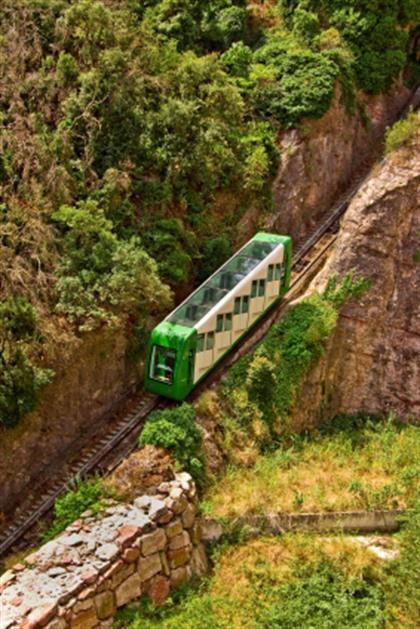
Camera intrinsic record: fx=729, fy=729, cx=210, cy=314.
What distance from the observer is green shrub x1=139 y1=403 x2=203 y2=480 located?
746 inches

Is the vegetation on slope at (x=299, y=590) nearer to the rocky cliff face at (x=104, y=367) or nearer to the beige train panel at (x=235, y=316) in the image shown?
the rocky cliff face at (x=104, y=367)

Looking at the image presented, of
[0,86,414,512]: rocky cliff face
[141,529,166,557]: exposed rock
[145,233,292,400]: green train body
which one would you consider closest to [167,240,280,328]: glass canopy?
[145,233,292,400]: green train body

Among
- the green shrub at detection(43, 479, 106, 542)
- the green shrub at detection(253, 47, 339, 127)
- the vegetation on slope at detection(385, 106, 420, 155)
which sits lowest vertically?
the green shrub at detection(43, 479, 106, 542)

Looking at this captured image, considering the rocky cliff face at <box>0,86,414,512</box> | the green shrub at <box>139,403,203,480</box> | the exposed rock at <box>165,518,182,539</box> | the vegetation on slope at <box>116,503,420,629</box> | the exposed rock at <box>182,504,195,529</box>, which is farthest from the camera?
the rocky cliff face at <box>0,86,414,512</box>

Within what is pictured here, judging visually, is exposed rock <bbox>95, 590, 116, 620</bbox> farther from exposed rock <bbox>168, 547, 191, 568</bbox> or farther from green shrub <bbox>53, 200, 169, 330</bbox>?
green shrub <bbox>53, 200, 169, 330</bbox>

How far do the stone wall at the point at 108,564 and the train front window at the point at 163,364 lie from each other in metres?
3.22

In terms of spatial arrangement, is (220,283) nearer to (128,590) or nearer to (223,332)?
(223,332)

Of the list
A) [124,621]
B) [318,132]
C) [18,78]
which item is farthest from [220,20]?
[124,621]

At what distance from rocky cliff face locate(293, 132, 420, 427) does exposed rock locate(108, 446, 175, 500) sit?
8.06 metres

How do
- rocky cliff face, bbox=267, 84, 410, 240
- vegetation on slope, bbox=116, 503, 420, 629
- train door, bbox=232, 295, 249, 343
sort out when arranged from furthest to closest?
rocky cliff face, bbox=267, 84, 410, 240 < train door, bbox=232, 295, 249, 343 < vegetation on slope, bbox=116, 503, 420, 629

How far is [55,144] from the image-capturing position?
74.4 feet

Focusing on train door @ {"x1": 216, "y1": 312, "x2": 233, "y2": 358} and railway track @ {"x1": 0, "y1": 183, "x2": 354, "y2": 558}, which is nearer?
railway track @ {"x1": 0, "y1": 183, "x2": 354, "y2": 558}

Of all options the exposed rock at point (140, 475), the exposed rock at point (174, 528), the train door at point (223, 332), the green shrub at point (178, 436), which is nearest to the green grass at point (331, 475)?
the green shrub at point (178, 436)

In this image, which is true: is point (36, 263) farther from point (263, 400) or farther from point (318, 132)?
point (318, 132)
